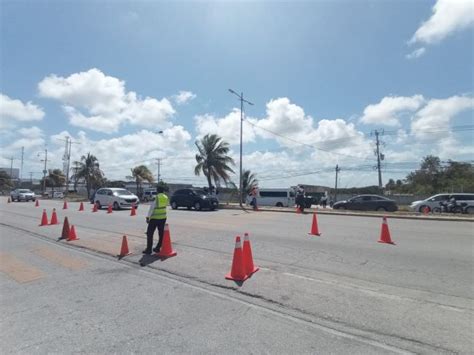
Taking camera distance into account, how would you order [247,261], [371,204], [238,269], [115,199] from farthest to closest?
[115,199] → [371,204] → [247,261] → [238,269]

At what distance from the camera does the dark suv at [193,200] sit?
26.3m

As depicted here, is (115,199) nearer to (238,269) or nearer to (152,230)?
(152,230)

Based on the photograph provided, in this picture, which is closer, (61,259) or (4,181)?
(61,259)

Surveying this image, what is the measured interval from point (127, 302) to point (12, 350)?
1636mm

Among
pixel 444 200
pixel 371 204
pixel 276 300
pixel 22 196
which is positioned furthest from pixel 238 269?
pixel 22 196

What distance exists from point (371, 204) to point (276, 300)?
2303cm

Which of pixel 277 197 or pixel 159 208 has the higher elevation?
pixel 277 197

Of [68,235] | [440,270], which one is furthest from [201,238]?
[440,270]

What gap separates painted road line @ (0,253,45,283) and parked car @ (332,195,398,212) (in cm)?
2337

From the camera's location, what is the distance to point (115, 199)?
26.2m

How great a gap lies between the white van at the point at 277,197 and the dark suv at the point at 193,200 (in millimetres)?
11924

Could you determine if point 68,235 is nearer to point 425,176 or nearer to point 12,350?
point 12,350

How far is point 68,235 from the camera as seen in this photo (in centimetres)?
1119

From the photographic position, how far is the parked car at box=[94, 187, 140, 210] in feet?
85.7
